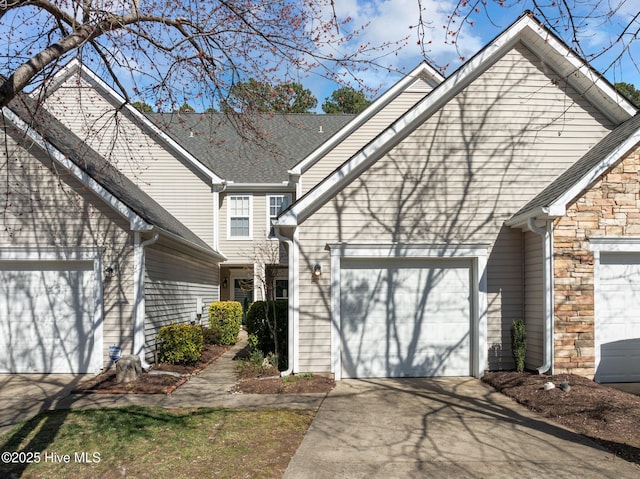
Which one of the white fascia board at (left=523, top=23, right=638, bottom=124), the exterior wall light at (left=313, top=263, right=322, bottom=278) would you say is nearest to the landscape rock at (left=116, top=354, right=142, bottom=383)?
the exterior wall light at (left=313, top=263, right=322, bottom=278)

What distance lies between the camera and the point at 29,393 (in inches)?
356

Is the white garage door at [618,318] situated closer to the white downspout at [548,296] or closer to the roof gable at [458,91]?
the white downspout at [548,296]

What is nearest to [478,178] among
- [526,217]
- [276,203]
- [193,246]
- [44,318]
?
[526,217]

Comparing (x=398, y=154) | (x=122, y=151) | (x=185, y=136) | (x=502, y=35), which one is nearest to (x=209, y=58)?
(x=398, y=154)

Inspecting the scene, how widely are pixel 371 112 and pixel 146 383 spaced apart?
1160cm

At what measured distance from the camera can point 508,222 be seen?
33.4 ft

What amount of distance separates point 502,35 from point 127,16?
21.9 ft

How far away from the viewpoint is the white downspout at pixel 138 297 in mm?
10664

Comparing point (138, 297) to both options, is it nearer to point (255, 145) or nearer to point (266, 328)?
point (266, 328)

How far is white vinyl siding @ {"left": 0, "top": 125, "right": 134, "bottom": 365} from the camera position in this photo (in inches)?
424

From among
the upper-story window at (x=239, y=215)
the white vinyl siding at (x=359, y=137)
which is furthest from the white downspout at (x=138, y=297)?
the upper-story window at (x=239, y=215)

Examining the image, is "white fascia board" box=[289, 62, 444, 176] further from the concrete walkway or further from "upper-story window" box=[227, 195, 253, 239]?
the concrete walkway

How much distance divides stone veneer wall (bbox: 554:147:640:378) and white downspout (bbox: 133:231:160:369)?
308 inches

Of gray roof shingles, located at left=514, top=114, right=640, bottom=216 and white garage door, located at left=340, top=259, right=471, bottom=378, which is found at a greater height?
gray roof shingles, located at left=514, top=114, right=640, bottom=216
